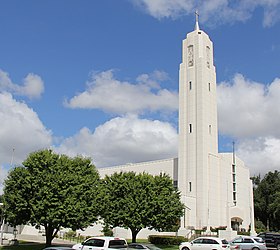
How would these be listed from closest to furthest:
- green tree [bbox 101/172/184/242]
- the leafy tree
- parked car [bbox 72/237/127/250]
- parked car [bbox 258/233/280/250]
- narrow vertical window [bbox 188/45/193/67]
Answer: parked car [bbox 72/237/127/250] → green tree [bbox 101/172/184/242] → parked car [bbox 258/233/280/250] → narrow vertical window [bbox 188/45/193/67] → the leafy tree

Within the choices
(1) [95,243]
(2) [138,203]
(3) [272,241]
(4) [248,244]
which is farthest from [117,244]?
(3) [272,241]

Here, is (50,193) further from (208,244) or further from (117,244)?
(208,244)

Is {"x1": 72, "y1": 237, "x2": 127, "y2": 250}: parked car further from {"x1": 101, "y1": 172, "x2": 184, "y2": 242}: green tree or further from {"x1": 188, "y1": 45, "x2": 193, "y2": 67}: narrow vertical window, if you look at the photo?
{"x1": 188, "y1": 45, "x2": 193, "y2": 67}: narrow vertical window

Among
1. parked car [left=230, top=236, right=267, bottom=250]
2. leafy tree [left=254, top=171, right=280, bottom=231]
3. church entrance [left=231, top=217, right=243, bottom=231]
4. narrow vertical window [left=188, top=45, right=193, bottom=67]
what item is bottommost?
parked car [left=230, top=236, right=267, bottom=250]

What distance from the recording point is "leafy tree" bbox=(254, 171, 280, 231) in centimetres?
8838

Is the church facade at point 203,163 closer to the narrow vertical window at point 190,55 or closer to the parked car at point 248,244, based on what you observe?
the narrow vertical window at point 190,55

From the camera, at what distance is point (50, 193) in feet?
107

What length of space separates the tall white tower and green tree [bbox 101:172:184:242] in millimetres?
21736

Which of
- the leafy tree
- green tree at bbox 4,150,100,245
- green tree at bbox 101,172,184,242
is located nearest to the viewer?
green tree at bbox 4,150,100,245

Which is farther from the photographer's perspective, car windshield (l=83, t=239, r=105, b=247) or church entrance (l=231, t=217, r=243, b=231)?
church entrance (l=231, t=217, r=243, b=231)

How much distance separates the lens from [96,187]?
36312 millimetres

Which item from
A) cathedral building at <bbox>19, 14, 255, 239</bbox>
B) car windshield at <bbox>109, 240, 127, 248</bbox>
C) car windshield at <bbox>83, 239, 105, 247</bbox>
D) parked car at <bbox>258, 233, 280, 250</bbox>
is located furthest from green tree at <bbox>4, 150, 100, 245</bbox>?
cathedral building at <bbox>19, 14, 255, 239</bbox>

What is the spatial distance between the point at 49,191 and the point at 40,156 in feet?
12.3

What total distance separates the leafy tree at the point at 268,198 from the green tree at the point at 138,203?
5282 cm
